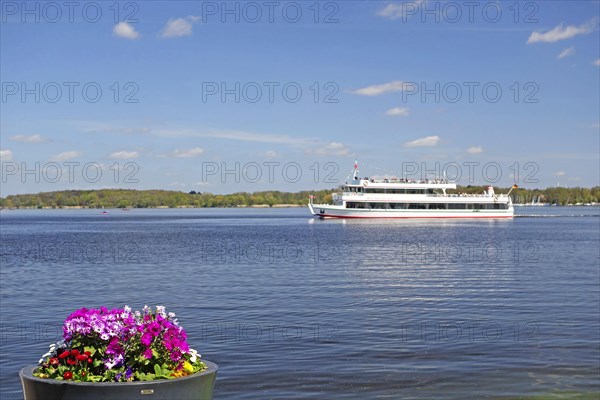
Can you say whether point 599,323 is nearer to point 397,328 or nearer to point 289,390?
point 397,328

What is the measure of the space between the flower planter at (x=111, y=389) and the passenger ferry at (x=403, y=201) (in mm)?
125245

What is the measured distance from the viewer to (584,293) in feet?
102

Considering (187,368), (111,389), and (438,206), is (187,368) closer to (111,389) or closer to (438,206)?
(111,389)

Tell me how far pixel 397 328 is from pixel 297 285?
12941 millimetres

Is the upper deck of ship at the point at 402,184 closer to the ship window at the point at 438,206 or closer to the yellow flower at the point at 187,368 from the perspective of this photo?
the ship window at the point at 438,206

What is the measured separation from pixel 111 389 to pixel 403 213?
132 m

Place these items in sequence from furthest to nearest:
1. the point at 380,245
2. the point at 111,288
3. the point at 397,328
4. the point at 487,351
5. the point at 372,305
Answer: the point at 380,245 < the point at 111,288 < the point at 372,305 < the point at 397,328 < the point at 487,351

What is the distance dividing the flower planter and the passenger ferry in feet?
411

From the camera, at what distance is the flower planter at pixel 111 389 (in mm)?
6688

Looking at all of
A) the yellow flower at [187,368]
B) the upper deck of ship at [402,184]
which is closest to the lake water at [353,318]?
the yellow flower at [187,368]

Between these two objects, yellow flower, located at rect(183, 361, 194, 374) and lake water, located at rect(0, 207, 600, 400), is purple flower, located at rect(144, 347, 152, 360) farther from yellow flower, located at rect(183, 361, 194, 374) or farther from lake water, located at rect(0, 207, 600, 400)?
lake water, located at rect(0, 207, 600, 400)

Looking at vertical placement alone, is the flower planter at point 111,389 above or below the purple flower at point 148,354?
below

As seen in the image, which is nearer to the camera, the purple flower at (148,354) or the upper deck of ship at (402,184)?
the purple flower at (148,354)

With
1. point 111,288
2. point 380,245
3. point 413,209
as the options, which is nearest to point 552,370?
point 111,288
